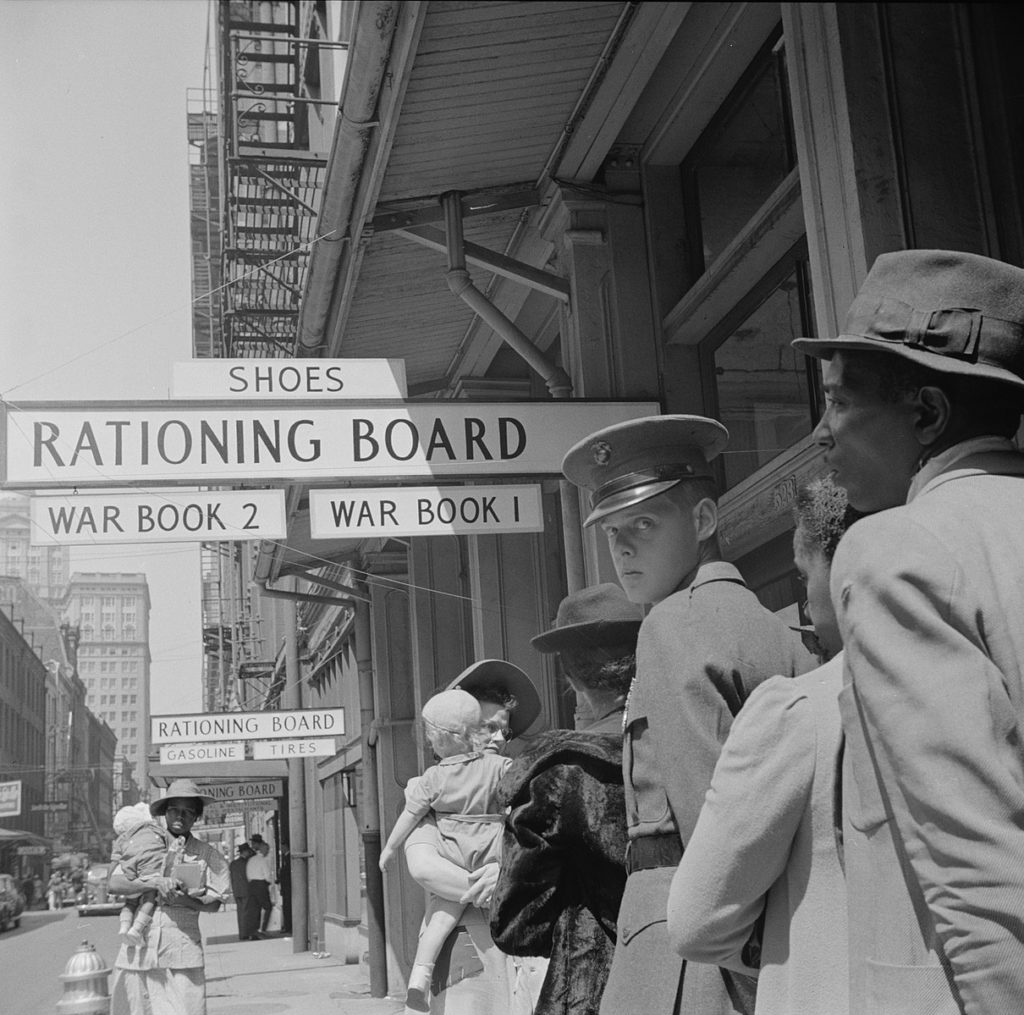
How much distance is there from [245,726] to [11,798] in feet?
27.4

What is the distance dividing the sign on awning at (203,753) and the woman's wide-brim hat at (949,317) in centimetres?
1380

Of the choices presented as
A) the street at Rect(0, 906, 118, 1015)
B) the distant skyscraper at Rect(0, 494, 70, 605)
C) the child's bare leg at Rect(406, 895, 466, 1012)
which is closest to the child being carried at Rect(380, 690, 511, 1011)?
the child's bare leg at Rect(406, 895, 466, 1012)

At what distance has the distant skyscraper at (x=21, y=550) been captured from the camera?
5.59 m

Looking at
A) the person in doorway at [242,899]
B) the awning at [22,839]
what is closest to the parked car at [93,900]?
the awning at [22,839]

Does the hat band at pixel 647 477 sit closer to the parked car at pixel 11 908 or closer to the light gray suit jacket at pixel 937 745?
the light gray suit jacket at pixel 937 745

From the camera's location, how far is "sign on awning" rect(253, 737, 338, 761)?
14.5 meters

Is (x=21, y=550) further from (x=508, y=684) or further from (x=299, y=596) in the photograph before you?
(x=299, y=596)

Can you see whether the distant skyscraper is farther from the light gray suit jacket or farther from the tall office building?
the light gray suit jacket

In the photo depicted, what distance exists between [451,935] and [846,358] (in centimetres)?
296

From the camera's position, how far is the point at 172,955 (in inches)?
286

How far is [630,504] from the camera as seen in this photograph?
2.89 m

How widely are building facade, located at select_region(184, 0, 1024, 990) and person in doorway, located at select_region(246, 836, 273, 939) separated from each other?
16466mm

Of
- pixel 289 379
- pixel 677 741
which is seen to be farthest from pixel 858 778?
pixel 289 379

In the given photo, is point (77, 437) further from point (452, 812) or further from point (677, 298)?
point (677, 298)
